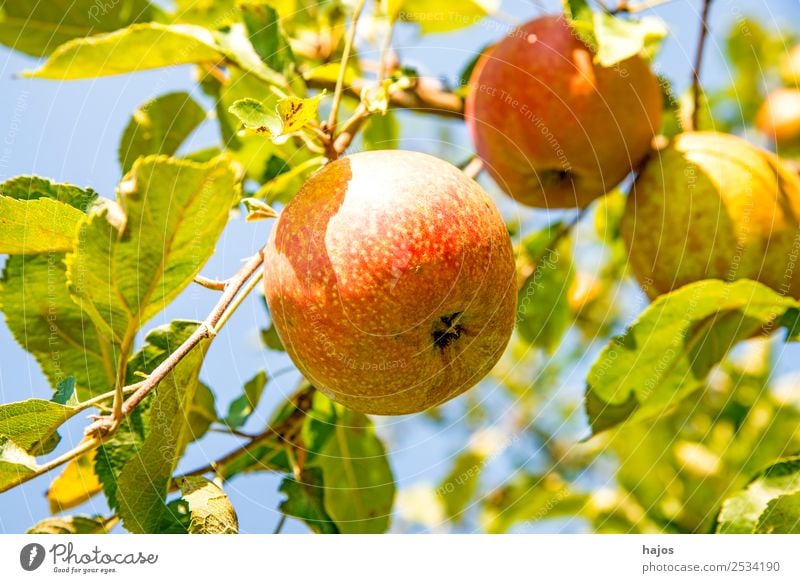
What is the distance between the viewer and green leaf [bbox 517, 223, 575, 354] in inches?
75.4

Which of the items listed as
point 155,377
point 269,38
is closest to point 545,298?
point 269,38

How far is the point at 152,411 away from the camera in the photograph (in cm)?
108

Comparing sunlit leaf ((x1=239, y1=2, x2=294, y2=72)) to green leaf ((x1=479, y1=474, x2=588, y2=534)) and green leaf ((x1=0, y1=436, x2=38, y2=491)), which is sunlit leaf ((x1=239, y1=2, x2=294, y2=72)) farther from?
green leaf ((x1=479, y1=474, x2=588, y2=534))

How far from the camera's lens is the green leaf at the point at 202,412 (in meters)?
1.41

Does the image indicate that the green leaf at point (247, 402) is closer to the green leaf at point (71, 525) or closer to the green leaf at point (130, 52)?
the green leaf at point (71, 525)

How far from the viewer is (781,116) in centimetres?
252

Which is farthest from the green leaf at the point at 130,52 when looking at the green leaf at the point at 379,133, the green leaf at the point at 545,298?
the green leaf at the point at 545,298

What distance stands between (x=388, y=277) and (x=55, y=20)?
40.8 inches

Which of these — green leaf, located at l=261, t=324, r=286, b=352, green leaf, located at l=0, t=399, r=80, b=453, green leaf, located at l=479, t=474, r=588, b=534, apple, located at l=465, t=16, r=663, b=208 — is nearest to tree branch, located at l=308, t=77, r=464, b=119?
apple, located at l=465, t=16, r=663, b=208

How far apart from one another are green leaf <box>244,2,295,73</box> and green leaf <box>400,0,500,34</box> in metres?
0.36

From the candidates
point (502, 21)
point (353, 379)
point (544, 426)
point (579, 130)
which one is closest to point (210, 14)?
point (502, 21)

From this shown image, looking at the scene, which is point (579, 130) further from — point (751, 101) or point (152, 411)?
point (751, 101)

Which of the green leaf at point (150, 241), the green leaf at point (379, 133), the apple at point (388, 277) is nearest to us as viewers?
the green leaf at point (150, 241)

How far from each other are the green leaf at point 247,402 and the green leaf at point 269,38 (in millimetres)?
560
